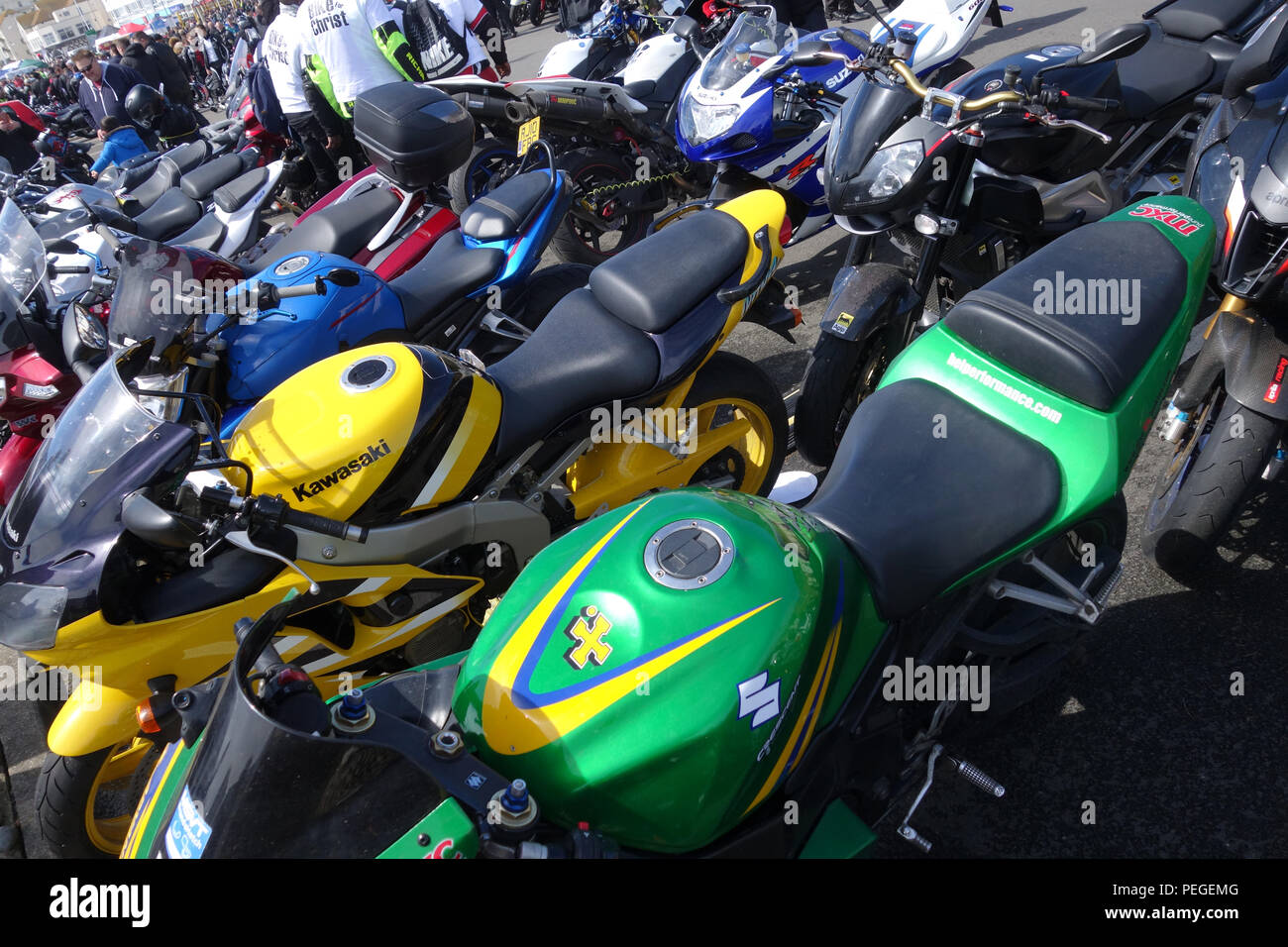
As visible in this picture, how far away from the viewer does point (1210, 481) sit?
2.57m

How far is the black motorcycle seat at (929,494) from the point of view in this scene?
1.85 m

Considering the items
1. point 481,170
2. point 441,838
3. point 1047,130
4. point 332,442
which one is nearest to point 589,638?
point 441,838

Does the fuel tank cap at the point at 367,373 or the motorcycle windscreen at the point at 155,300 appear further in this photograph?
the motorcycle windscreen at the point at 155,300

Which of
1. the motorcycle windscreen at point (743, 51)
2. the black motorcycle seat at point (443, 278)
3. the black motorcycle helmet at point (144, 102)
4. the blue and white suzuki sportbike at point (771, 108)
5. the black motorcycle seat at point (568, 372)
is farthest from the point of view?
the black motorcycle helmet at point (144, 102)

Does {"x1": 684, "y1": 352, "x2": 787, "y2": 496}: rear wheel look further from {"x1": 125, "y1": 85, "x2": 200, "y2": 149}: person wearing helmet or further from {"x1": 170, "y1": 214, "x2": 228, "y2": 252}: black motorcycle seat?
{"x1": 125, "y1": 85, "x2": 200, "y2": 149}: person wearing helmet

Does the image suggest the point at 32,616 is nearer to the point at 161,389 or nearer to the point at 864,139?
the point at 161,389

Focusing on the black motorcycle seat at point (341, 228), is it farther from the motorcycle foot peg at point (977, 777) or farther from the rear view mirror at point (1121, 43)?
the motorcycle foot peg at point (977, 777)

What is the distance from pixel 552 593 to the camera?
5.45ft

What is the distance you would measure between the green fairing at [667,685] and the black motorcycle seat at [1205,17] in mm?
4043

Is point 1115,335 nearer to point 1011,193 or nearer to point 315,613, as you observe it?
point 1011,193

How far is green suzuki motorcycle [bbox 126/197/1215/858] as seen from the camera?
1376mm

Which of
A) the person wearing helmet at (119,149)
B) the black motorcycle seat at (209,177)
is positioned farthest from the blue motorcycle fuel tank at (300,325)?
the person wearing helmet at (119,149)

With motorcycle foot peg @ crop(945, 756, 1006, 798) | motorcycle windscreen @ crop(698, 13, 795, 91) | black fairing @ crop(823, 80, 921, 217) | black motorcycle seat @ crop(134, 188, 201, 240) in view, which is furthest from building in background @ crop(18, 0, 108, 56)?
motorcycle foot peg @ crop(945, 756, 1006, 798)

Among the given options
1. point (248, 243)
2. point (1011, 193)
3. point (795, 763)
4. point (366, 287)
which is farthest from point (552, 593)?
point (248, 243)
